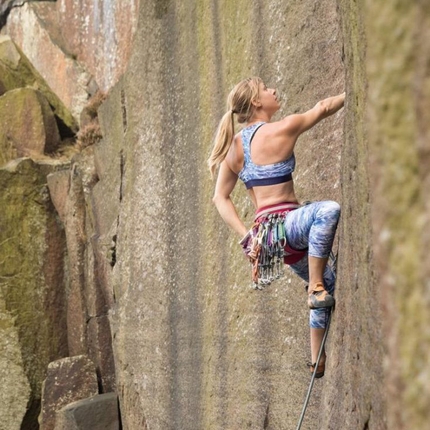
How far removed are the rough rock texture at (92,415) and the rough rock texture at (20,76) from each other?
635 cm

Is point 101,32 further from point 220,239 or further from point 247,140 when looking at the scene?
point 247,140

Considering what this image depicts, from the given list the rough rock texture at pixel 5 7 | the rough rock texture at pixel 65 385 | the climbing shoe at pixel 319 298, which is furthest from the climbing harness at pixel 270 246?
the rough rock texture at pixel 5 7

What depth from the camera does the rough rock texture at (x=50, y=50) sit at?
51.6ft

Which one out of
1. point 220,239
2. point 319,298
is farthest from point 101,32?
point 319,298

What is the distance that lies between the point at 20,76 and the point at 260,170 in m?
12.4

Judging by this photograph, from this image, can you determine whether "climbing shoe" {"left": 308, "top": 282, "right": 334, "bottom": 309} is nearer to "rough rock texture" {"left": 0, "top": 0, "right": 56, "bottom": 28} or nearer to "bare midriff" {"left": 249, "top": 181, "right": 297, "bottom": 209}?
"bare midriff" {"left": 249, "top": 181, "right": 297, "bottom": 209}

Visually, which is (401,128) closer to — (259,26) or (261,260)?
(261,260)

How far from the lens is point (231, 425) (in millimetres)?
7043

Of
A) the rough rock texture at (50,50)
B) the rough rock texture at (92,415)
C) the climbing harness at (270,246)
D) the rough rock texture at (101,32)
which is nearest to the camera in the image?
the climbing harness at (270,246)

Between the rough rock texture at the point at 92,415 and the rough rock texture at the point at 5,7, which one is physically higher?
the rough rock texture at the point at 5,7

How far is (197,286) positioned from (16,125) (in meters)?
7.41

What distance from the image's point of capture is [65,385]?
1099cm

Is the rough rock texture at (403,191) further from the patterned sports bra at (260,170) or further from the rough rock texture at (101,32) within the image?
the rough rock texture at (101,32)

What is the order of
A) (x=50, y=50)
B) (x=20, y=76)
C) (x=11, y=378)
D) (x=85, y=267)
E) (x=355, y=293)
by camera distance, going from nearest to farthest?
(x=355, y=293) < (x=11, y=378) < (x=85, y=267) < (x=20, y=76) < (x=50, y=50)
